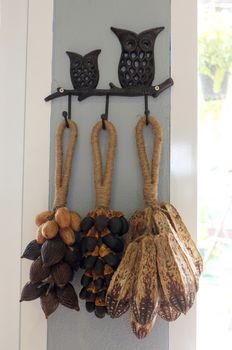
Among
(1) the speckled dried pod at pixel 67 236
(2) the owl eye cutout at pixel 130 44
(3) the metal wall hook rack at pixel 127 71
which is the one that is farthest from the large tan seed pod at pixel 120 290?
(2) the owl eye cutout at pixel 130 44

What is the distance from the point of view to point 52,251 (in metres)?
0.47

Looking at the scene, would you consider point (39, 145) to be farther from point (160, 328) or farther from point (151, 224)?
point (160, 328)

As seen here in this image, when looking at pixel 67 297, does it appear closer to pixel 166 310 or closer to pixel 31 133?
pixel 166 310

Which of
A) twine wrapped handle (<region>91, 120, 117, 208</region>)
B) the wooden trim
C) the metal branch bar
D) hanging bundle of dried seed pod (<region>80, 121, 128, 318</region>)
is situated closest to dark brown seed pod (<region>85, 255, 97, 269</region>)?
hanging bundle of dried seed pod (<region>80, 121, 128, 318</region>)

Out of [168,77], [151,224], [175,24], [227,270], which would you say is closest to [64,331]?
[151,224]

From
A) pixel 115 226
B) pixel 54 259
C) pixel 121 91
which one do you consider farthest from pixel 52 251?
pixel 121 91

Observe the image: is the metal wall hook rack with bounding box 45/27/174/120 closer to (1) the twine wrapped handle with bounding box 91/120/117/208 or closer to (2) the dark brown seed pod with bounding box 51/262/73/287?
(1) the twine wrapped handle with bounding box 91/120/117/208

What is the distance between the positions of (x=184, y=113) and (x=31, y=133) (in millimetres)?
341

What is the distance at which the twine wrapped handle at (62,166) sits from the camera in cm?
54

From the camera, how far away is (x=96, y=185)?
20.9 inches

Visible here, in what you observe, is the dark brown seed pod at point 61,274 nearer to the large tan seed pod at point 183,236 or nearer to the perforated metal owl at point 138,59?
the large tan seed pod at point 183,236

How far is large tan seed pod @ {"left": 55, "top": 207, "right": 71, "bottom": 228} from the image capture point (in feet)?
1.61

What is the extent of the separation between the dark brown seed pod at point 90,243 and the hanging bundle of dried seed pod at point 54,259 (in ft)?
0.10

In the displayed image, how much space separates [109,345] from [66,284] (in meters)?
0.18
